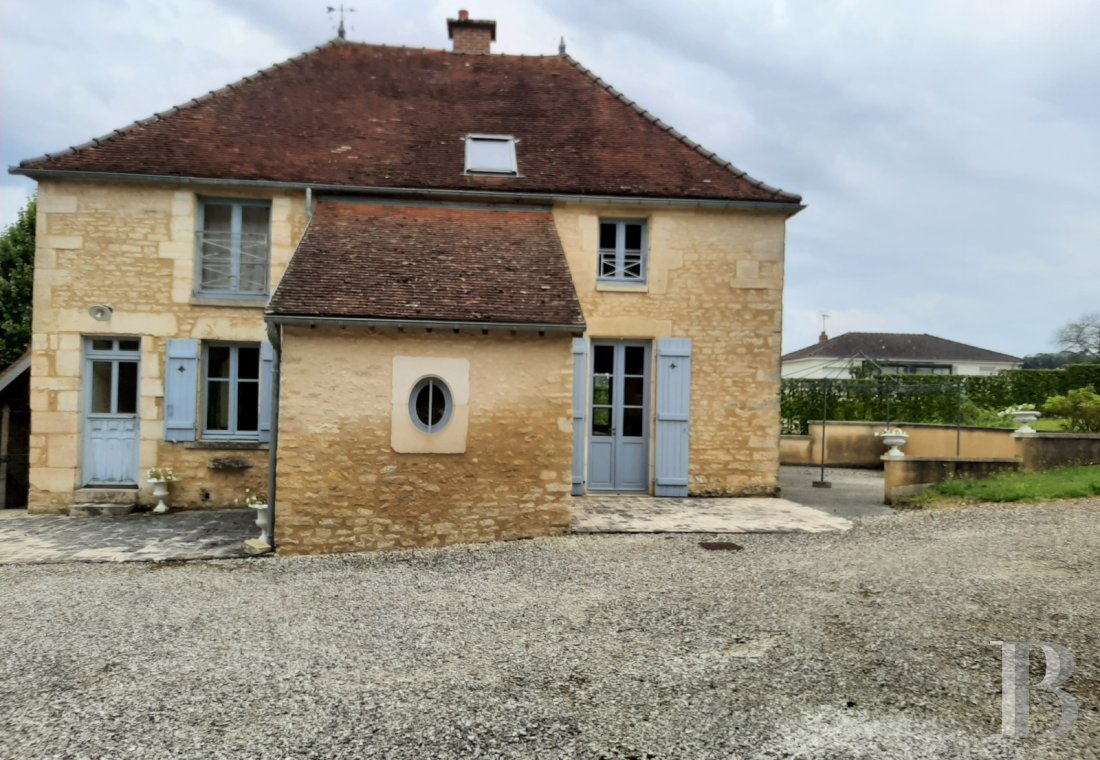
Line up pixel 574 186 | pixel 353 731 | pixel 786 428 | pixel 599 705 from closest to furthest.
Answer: pixel 353 731
pixel 599 705
pixel 574 186
pixel 786 428

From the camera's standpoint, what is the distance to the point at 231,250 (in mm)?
10352

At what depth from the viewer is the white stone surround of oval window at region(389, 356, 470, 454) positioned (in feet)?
24.9

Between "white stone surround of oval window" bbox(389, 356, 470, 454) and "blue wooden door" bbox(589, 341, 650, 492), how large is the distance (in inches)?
137

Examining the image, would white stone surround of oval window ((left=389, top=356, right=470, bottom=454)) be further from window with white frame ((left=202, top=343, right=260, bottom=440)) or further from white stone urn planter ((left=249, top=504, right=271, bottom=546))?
window with white frame ((left=202, top=343, right=260, bottom=440))

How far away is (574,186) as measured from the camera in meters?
10.4

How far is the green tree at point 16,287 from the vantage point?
55.1ft

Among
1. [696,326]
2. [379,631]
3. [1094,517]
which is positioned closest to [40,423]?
[379,631]

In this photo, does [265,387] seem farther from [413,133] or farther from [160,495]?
[413,133]

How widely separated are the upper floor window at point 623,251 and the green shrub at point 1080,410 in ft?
27.7

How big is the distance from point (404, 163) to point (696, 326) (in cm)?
497

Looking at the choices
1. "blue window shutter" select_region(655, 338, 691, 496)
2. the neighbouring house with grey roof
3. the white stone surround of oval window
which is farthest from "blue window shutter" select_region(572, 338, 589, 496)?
the neighbouring house with grey roof

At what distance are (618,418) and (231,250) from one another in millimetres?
6211

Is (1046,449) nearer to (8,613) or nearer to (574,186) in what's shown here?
(574,186)

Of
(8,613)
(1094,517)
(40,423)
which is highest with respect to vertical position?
(40,423)
